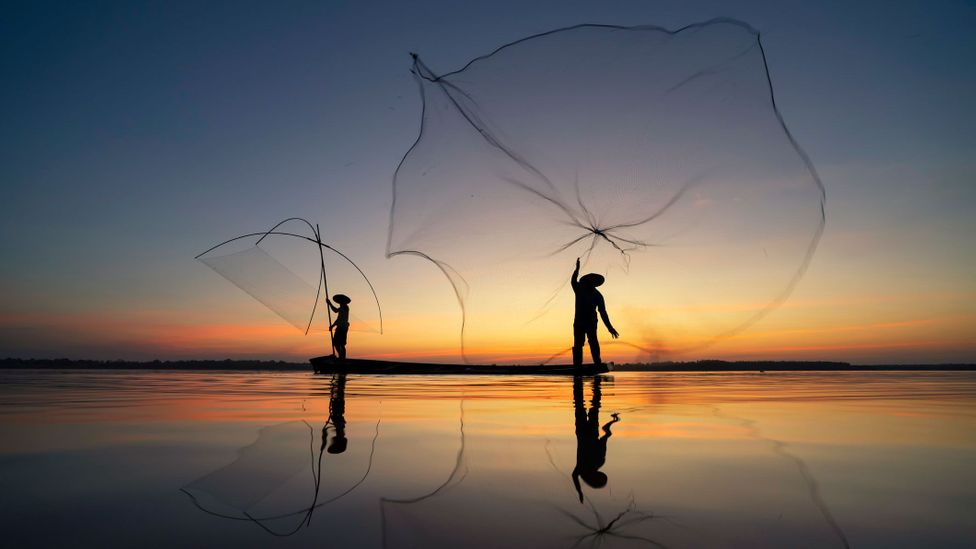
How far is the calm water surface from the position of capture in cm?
207

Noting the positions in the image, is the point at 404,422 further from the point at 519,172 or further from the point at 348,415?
the point at 519,172

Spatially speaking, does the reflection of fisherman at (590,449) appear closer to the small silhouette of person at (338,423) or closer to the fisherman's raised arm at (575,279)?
the small silhouette of person at (338,423)

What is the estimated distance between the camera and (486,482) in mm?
2865

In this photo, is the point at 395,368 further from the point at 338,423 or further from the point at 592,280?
the point at 338,423

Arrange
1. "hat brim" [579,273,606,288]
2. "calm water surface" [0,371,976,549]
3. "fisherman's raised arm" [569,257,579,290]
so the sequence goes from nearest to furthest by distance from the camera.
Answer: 1. "calm water surface" [0,371,976,549]
2. "fisherman's raised arm" [569,257,579,290]
3. "hat brim" [579,273,606,288]

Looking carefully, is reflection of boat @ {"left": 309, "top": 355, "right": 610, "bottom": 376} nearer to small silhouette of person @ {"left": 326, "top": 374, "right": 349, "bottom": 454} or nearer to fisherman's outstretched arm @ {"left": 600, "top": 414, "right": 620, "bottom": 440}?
small silhouette of person @ {"left": 326, "top": 374, "right": 349, "bottom": 454}

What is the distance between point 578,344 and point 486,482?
41.3ft

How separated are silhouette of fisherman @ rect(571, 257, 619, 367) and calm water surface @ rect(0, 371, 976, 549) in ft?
29.5

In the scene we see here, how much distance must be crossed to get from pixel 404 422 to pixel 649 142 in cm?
557

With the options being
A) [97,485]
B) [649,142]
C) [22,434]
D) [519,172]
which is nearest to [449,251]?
[519,172]

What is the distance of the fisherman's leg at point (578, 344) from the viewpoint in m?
15.1

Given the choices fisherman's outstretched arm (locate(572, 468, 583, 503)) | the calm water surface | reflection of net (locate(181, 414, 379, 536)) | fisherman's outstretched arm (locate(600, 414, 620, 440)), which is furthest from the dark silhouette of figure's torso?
fisherman's outstretched arm (locate(572, 468, 583, 503))

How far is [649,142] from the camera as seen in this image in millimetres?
8633

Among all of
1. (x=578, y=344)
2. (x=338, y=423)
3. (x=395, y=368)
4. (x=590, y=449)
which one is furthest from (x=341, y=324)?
(x=590, y=449)
